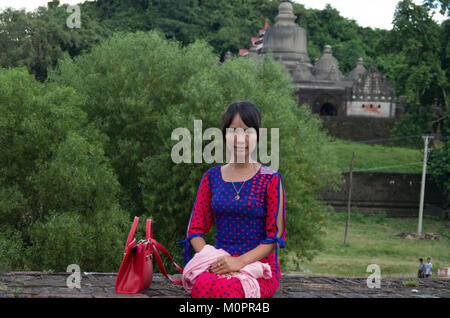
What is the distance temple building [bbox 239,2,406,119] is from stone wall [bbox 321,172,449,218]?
8.95 m

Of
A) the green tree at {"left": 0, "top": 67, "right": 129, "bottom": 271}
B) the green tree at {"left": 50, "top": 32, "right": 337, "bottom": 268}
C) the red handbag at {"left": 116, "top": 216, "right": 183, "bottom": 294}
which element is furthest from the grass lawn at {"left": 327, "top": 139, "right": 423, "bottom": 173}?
the red handbag at {"left": 116, "top": 216, "right": 183, "bottom": 294}

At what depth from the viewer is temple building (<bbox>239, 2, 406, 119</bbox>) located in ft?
135

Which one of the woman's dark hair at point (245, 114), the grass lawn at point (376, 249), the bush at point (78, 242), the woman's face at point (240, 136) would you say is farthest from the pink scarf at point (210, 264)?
the grass lawn at point (376, 249)

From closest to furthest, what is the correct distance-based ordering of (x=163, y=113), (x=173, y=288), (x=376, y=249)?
(x=173, y=288) → (x=163, y=113) → (x=376, y=249)

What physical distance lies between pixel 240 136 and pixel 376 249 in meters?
20.0

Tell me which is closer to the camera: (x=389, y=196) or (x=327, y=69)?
(x=389, y=196)

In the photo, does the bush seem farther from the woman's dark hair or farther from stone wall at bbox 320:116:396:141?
stone wall at bbox 320:116:396:141

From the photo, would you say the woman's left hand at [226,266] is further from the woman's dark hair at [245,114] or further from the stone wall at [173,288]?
the woman's dark hair at [245,114]

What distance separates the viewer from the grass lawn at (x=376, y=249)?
21062 mm

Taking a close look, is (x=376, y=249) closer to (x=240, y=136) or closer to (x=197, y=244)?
(x=197, y=244)

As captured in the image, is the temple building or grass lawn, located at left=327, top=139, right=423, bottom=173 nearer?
grass lawn, located at left=327, top=139, right=423, bottom=173

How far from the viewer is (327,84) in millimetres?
43969

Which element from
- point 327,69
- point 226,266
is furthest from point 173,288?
point 327,69

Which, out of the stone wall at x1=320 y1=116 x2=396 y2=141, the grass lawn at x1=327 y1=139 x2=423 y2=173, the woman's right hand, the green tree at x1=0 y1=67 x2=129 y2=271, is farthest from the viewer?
the stone wall at x1=320 y1=116 x2=396 y2=141
